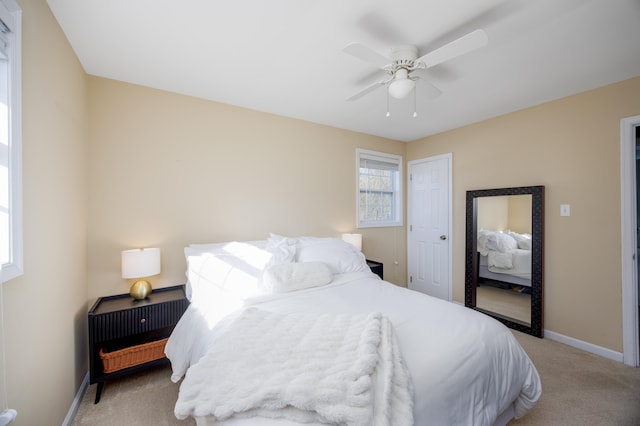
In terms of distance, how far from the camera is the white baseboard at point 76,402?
158 cm

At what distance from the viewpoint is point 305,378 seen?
90 centimetres

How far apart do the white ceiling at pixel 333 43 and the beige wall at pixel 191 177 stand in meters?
0.26

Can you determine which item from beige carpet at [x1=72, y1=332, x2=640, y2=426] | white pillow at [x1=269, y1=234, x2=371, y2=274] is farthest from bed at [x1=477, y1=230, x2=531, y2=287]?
white pillow at [x1=269, y1=234, x2=371, y2=274]

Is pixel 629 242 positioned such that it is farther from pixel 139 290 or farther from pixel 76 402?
pixel 76 402

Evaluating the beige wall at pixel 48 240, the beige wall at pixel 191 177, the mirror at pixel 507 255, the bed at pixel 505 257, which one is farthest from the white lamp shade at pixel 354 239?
the beige wall at pixel 48 240

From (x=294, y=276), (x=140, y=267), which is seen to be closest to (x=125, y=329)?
(x=140, y=267)

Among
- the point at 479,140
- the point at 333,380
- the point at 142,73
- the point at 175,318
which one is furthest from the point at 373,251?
the point at 142,73

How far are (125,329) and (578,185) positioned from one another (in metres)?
4.20

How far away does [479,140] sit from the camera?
3268 millimetres

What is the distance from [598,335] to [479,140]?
233 centimetres

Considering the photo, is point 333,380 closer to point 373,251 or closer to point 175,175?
point 175,175

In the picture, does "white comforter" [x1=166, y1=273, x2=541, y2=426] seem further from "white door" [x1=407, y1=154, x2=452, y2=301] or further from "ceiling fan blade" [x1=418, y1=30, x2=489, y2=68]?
"white door" [x1=407, y1=154, x2=452, y2=301]

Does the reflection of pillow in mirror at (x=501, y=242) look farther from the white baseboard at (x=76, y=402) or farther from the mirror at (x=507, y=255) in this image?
the white baseboard at (x=76, y=402)

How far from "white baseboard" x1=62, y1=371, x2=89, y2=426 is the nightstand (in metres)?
0.11
